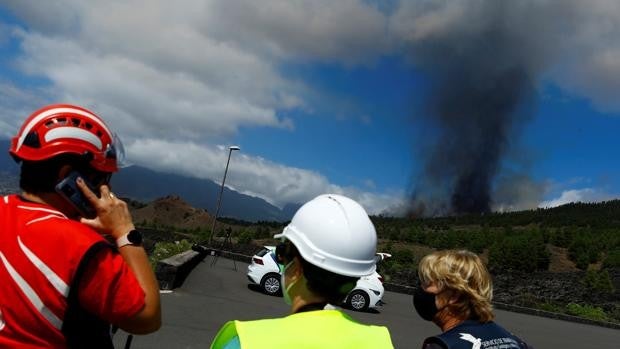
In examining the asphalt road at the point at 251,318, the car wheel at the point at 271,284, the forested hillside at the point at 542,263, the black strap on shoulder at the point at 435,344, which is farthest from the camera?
the forested hillside at the point at 542,263

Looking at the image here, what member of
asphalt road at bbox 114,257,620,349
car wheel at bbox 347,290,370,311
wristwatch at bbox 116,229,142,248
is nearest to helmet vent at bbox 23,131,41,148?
wristwatch at bbox 116,229,142,248

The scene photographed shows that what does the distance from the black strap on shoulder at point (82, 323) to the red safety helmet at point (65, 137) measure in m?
0.40

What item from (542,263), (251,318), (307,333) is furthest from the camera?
(542,263)

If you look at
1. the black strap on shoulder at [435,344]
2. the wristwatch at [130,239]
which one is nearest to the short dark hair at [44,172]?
the wristwatch at [130,239]

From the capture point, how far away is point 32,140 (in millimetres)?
2084

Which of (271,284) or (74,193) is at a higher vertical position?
(74,193)

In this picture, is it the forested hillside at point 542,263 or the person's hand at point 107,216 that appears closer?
the person's hand at point 107,216

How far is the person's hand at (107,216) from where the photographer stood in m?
2.06

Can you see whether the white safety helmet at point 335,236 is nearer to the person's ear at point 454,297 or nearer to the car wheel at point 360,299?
the person's ear at point 454,297

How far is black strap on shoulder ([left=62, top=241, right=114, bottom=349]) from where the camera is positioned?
187 cm

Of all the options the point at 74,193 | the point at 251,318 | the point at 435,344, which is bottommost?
the point at 251,318

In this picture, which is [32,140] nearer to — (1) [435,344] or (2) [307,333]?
(2) [307,333]

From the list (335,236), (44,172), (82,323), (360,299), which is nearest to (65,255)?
(82,323)

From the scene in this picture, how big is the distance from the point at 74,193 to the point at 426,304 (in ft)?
6.60
